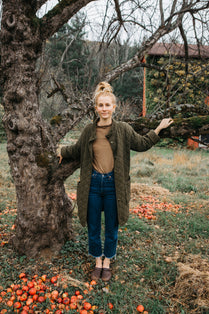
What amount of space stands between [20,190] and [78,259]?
3.52ft

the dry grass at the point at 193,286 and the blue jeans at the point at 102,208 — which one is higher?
the blue jeans at the point at 102,208

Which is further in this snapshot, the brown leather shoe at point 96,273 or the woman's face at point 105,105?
the brown leather shoe at point 96,273

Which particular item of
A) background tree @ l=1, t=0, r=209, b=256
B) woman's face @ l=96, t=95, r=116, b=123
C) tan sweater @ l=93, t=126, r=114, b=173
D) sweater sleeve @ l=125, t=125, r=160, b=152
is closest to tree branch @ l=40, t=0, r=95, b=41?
background tree @ l=1, t=0, r=209, b=256

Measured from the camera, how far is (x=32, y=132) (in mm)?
2525

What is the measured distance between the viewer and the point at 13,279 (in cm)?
244

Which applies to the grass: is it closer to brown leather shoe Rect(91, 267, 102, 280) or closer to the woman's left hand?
brown leather shoe Rect(91, 267, 102, 280)

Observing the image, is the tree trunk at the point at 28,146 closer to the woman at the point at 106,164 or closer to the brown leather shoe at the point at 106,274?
the woman at the point at 106,164

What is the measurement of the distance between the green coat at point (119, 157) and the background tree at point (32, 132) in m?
0.46

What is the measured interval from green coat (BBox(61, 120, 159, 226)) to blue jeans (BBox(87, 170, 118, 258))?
0.06 meters

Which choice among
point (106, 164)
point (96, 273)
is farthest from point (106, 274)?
point (106, 164)

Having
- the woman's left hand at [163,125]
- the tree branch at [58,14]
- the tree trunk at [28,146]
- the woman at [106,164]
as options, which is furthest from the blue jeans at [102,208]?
the tree branch at [58,14]

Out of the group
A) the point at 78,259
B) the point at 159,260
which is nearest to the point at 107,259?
the point at 78,259

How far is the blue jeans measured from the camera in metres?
2.33

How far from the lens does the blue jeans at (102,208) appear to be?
233 cm
